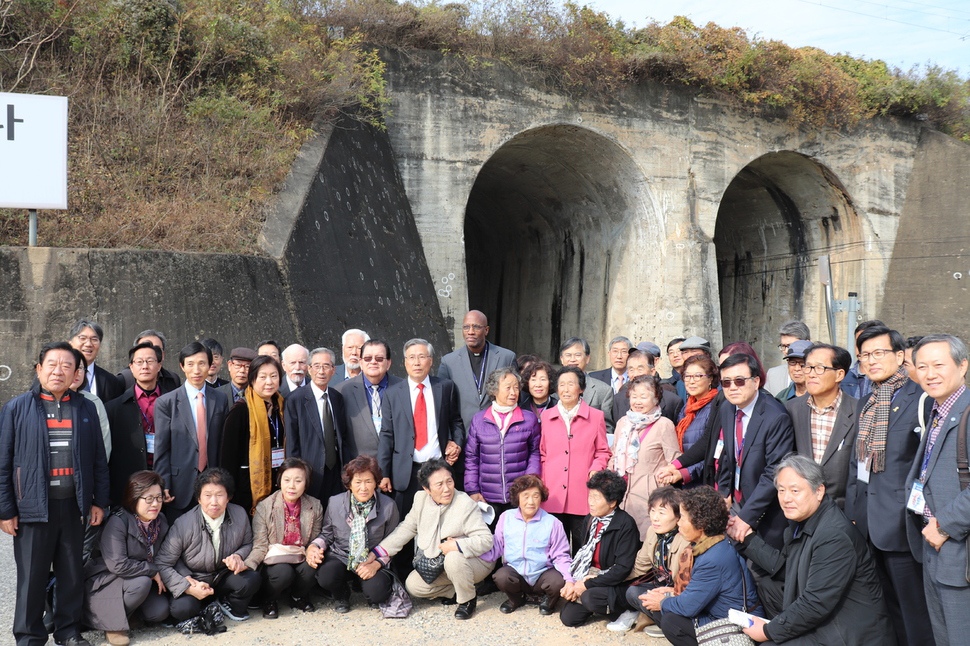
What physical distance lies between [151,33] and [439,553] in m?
10.0

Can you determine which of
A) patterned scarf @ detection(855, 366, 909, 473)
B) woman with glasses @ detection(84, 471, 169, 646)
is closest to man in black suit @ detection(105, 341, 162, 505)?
woman with glasses @ detection(84, 471, 169, 646)

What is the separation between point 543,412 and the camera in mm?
6199

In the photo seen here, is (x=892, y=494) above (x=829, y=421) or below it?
below

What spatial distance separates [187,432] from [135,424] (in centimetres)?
36

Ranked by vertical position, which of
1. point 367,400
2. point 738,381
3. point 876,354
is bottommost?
point 367,400

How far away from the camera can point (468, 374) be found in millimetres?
6969

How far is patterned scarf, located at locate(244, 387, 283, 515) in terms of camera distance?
5.77 meters

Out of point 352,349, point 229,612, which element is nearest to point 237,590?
point 229,612

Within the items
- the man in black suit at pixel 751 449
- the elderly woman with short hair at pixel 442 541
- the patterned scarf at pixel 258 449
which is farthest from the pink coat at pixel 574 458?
the patterned scarf at pixel 258 449

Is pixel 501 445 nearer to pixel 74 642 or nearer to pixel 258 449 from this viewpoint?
pixel 258 449

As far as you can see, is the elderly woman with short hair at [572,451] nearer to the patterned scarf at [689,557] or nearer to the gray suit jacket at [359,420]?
the patterned scarf at [689,557]

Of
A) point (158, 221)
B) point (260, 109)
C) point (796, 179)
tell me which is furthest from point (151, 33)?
point (796, 179)

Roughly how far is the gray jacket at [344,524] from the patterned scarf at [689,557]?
203 cm

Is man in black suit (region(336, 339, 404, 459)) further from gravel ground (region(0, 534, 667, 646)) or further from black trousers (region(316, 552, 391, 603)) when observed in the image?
gravel ground (region(0, 534, 667, 646))
